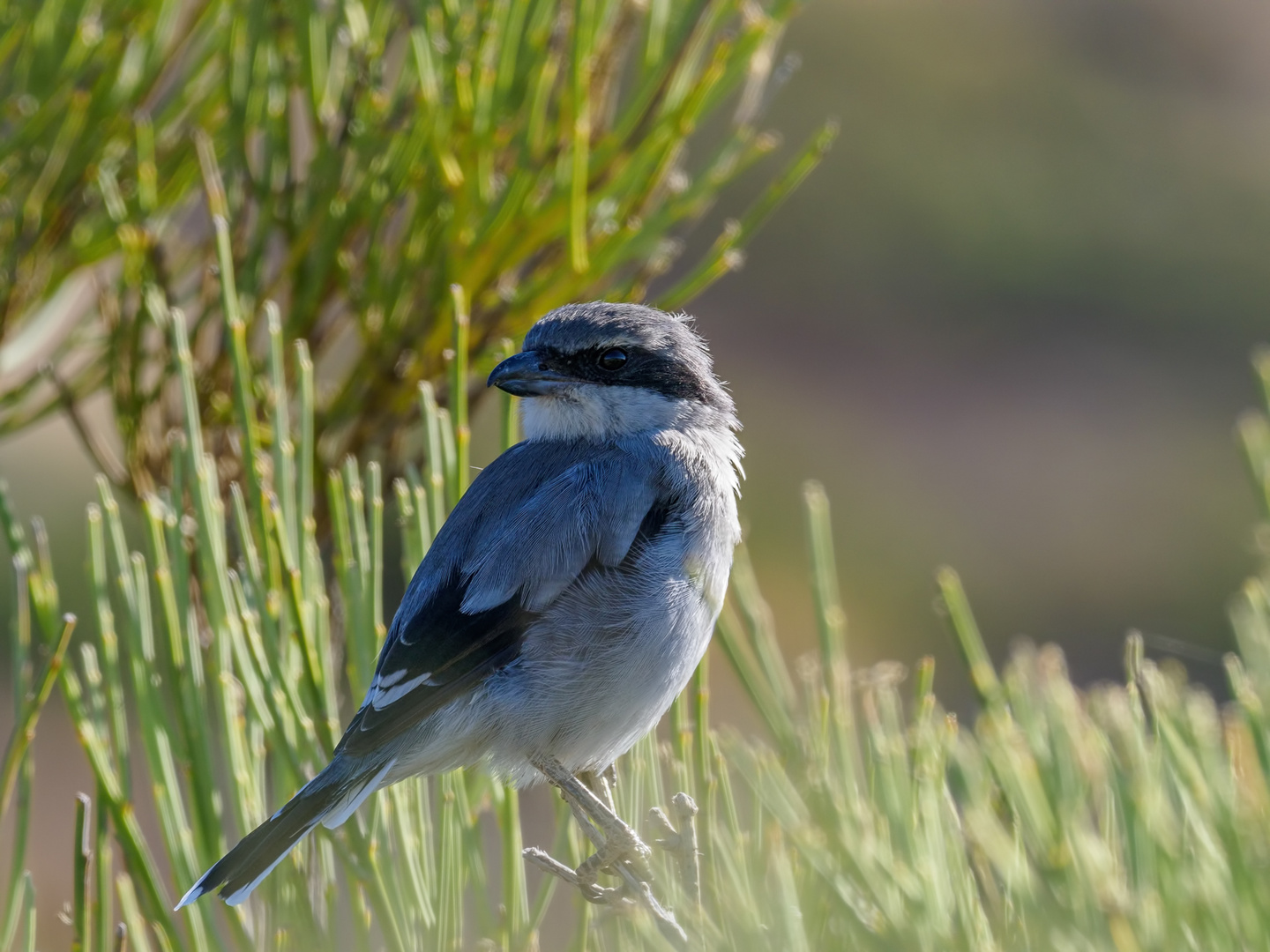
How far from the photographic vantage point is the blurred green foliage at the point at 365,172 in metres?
2.16

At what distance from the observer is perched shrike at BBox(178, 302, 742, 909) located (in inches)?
72.2

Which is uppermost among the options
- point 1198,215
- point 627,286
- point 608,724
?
point 1198,215

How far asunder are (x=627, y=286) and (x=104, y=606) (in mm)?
1215

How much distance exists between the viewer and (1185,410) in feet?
38.5

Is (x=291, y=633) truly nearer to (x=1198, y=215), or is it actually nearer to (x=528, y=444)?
(x=528, y=444)

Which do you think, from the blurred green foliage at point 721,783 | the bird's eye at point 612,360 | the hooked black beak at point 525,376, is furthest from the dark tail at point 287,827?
the bird's eye at point 612,360

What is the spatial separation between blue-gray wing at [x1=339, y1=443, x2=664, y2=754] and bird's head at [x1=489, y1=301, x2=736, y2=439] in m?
0.17

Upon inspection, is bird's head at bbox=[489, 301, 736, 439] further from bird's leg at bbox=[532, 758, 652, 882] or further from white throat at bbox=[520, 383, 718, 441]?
bird's leg at bbox=[532, 758, 652, 882]

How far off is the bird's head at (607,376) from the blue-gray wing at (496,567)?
0.17m

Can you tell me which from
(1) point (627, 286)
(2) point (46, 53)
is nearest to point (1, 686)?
(2) point (46, 53)

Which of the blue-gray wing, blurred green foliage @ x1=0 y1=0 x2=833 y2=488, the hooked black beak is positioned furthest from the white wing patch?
blurred green foliage @ x1=0 y1=0 x2=833 y2=488

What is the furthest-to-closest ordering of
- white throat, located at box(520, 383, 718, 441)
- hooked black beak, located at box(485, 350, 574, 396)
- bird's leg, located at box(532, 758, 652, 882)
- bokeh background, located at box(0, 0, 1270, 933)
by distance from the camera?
bokeh background, located at box(0, 0, 1270, 933) → white throat, located at box(520, 383, 718, 441) → hooked black beak, located at box(485, 350, 574, 396) → bird's leg, located at box(532, 758, 652, 882)

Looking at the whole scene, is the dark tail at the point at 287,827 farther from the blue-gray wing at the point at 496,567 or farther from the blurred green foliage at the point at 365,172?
the blurred green foliage at the point at 365,172

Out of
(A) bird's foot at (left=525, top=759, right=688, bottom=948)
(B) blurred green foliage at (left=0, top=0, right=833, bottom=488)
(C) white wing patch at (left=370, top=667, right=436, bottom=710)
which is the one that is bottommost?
(A) bird's foot at (left=525, top=759, right=688, bottom=948)
